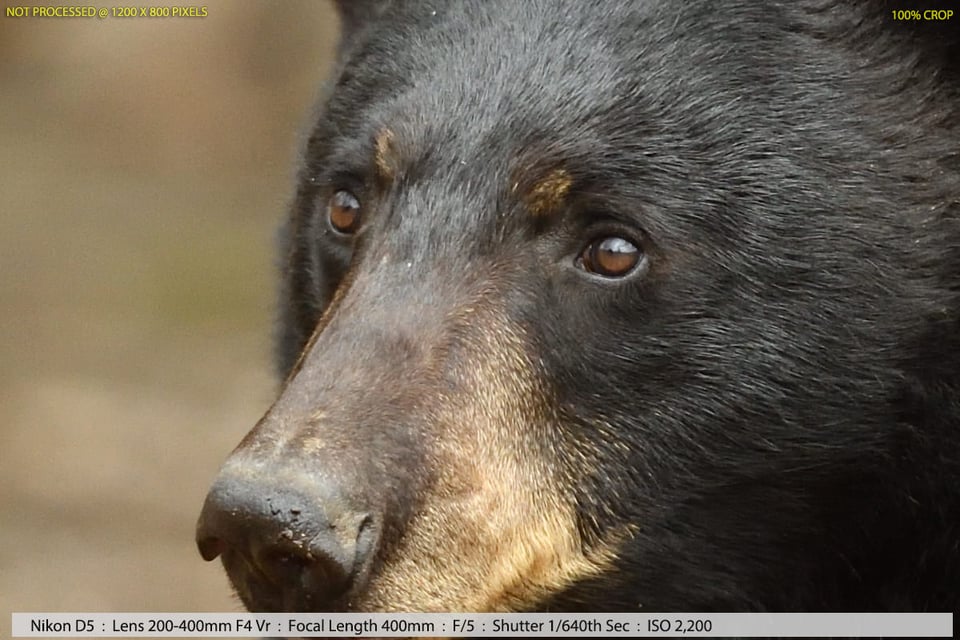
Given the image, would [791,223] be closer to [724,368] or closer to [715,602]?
[724,368]

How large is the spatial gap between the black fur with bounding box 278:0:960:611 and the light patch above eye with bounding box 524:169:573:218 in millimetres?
23

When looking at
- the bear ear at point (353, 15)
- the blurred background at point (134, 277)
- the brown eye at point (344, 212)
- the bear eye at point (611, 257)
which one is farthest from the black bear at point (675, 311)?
the blurred background at point (134, 277)

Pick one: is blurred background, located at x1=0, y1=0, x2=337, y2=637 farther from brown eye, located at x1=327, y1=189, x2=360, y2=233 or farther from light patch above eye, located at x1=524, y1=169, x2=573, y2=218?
light patch above eye, located at x1=524, y1=169, x2=573, y2=218

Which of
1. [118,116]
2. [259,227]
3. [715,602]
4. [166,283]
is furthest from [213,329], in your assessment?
[715,602]

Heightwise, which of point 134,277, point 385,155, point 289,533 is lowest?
point 134,277

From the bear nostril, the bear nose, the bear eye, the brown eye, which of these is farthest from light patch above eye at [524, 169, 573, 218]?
the bear nostril

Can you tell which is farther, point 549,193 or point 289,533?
point 549,193

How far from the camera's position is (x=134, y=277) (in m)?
9.34

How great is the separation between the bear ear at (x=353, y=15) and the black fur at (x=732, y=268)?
77cm

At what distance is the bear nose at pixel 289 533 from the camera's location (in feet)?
8.44

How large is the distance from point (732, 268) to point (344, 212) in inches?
37.1

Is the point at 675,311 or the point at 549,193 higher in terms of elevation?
the point at 549,193

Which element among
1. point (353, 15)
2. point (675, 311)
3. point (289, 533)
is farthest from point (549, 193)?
point (353, 15)

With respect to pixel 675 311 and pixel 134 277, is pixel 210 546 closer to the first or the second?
pixel 675 311
